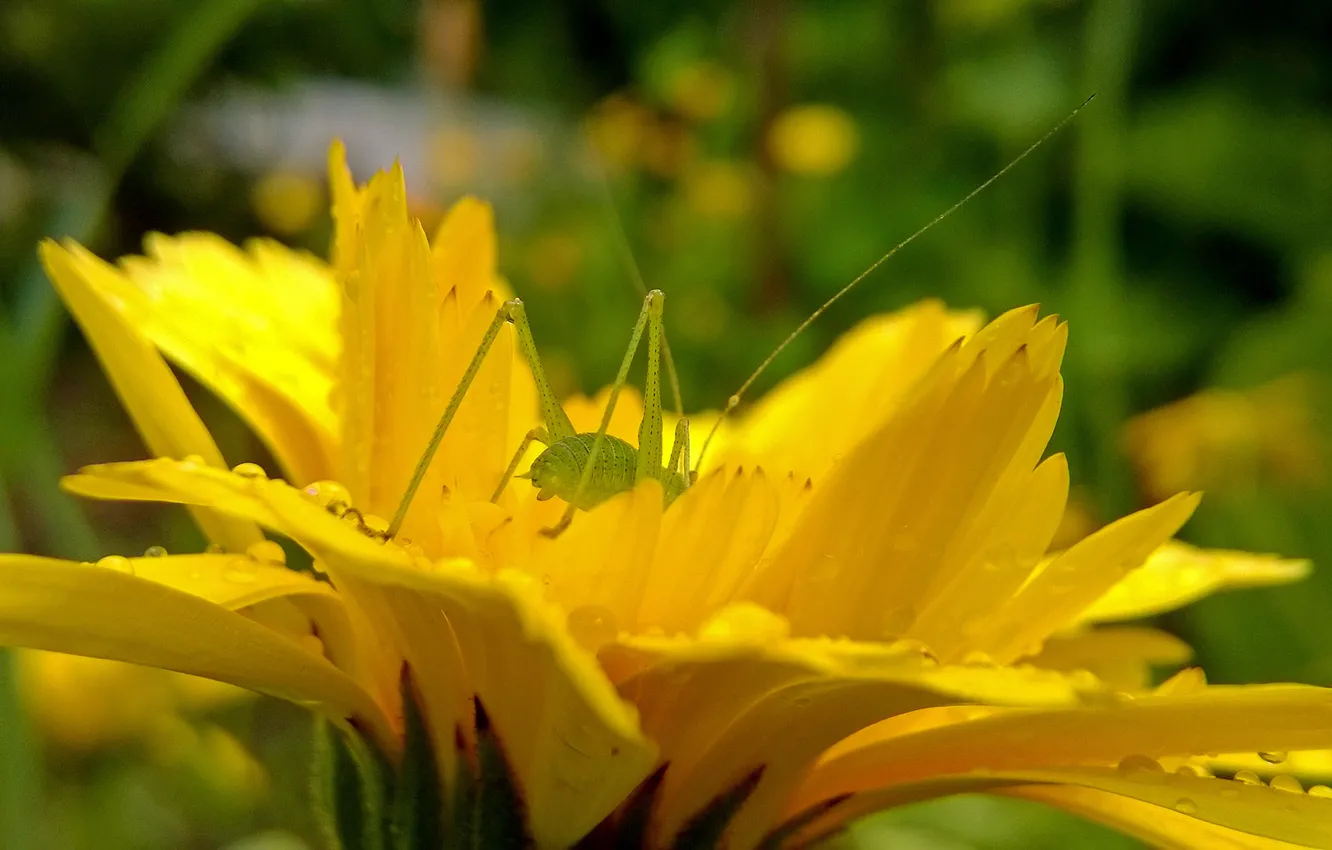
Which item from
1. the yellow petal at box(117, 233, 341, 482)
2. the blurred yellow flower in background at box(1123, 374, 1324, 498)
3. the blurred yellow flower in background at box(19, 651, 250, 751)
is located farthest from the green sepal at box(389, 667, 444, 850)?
the blurred yellow flower in background at box(1123, 374, 1324, 498)

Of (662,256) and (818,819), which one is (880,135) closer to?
(662,256)

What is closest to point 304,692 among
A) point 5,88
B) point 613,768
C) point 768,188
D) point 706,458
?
point 613,768

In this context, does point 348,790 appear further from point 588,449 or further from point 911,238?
point 911,238

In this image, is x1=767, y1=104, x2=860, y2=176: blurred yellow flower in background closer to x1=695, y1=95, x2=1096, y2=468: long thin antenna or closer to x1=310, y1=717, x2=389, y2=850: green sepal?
x1=695, y1=95, x2=1096, y2=468: long thin antenna

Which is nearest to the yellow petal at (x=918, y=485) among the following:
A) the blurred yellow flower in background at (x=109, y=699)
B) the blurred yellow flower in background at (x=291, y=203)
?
the blurred yellow flower in background at (x=109, y=699)

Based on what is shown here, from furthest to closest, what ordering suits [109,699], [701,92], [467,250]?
[701,92] < [109,699] < [467,250]

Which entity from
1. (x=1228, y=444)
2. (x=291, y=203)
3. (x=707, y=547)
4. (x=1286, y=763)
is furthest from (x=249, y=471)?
(x=291, y=203)

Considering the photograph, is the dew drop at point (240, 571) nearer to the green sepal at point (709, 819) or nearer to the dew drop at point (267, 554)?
the dew drop at point (267, 554)
